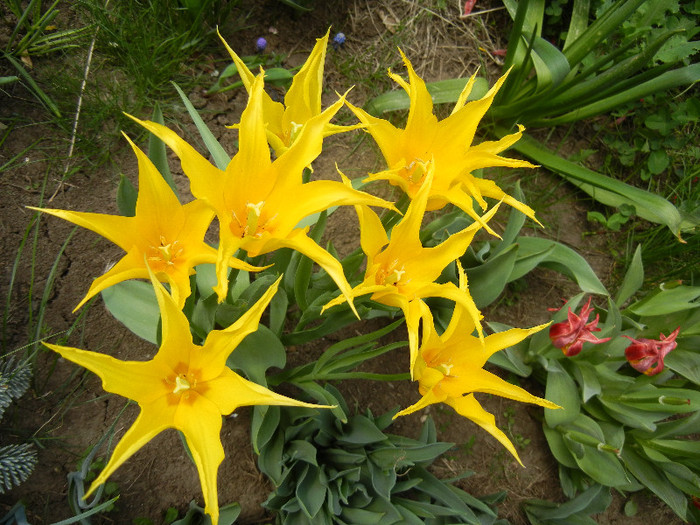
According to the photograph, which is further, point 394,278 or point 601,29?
point 601,29

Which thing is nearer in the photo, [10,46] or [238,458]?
[238,458]

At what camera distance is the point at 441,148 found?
1.50 metres

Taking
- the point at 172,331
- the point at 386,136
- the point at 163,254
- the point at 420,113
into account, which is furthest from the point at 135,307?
the point at 420,113

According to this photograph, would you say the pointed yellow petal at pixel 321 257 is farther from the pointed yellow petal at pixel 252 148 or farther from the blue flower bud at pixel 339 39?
the blue flower bud at pixel 339 39

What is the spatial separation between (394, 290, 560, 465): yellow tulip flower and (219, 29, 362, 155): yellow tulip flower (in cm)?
61

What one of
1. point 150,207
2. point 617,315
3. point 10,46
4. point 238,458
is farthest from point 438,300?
point 10,46

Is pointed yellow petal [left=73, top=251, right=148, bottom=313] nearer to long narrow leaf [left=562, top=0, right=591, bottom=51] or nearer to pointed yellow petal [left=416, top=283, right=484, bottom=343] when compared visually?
pointed yellow petal [left=416, top=283, right=484, bottom=343]

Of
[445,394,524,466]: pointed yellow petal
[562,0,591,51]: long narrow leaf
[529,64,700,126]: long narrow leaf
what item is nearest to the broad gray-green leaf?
[445,394,524,466]: pointed yellow petal

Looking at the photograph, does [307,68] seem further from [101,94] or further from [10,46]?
[10,46]

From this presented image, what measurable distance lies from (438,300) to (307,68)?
1192 mm

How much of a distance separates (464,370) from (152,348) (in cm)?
133

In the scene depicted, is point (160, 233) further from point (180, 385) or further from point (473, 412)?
point (473, 412)

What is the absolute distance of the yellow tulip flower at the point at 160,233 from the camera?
119cm

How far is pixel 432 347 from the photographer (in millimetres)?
1463
